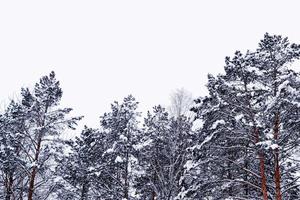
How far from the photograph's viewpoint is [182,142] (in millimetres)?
20109

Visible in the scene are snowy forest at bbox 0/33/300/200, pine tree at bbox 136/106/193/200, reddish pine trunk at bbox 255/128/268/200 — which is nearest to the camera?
reddish pine trunk at bbox 255/128/268/200

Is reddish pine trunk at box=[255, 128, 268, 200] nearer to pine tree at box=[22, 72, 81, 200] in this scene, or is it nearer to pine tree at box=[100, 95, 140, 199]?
pine tree at box=[100, 95, 140, 199]

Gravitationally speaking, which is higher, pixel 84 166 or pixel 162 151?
pixel 162 151

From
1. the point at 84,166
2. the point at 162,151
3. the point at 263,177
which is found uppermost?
the point at 162,151

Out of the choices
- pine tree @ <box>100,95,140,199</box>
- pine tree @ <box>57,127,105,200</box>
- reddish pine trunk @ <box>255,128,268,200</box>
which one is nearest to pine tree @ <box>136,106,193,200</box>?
pine tree @ <box>100,95,140,199</box>

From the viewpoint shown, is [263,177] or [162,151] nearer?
[263,177]

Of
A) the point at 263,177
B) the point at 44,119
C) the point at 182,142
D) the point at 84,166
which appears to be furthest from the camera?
the point at 182,142

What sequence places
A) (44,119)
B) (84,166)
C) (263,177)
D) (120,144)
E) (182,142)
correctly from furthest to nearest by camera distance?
(182,142), (84,166), (120,144), (44,119), (263,177)

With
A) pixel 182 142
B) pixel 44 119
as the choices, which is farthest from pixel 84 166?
pixel 182 142

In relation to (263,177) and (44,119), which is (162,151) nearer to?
(44,119)

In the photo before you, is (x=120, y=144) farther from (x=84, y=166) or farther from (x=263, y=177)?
(x=263, y=177)

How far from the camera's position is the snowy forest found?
1298 centimetres

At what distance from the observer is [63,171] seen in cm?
1947

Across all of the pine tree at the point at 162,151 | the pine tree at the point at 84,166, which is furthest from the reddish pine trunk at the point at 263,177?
the pine tree at the point at 84,166
